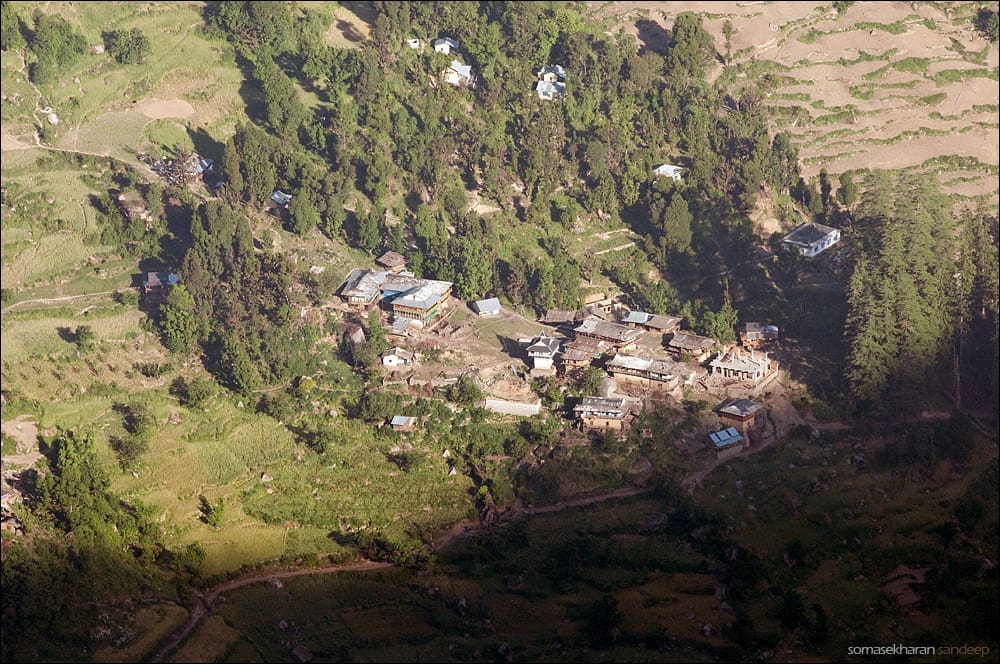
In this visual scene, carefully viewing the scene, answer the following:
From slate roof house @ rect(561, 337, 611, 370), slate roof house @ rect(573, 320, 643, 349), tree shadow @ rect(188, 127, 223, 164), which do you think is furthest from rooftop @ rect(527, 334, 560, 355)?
tree shadow @ rect(188, 127, 223, 164)

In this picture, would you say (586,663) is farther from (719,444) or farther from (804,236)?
(804,236)

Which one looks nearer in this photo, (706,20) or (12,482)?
(12,482)

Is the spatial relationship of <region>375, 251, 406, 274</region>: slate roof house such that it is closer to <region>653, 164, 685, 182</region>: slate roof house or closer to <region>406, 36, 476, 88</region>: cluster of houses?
<region>653, 164, 685, 182</region>: slate roof house

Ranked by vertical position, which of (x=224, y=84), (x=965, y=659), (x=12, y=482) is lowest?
(x=965, y=659)

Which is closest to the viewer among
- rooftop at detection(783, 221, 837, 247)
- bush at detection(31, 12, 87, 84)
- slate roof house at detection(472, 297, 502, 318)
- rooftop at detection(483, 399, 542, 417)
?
rooftop at detection(483, 399, 542, 417)

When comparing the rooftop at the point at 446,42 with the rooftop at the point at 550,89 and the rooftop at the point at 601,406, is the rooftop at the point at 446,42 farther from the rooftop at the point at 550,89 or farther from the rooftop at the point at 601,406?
the rooftop at the point at 601,406

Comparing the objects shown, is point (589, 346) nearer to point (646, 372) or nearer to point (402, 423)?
point (646, 372)

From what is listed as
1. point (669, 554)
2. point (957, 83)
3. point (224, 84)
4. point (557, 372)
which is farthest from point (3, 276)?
point (957, 83)
